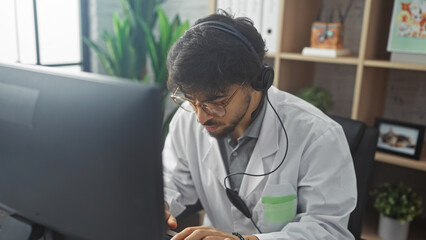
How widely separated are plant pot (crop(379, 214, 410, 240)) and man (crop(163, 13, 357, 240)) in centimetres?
97

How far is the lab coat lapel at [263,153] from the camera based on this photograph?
124 cm

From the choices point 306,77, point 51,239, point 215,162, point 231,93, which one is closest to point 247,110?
point 231,93

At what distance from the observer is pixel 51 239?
2.31 feet

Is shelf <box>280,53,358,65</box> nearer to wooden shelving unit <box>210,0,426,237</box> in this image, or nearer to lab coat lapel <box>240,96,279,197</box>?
wooden shelving unit <box>210,0,426,237</box>

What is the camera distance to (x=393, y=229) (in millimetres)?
1940

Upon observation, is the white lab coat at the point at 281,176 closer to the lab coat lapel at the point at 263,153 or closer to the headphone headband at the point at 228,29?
the lab coat lapel at the point at 263,153

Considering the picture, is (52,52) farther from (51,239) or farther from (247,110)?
(51,239)

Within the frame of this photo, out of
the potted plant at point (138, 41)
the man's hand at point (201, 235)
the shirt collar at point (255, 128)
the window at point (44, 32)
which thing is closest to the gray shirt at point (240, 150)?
the shirt collar at point (255, 128)

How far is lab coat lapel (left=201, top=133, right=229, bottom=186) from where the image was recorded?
1.33 meters

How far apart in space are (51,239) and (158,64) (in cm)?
201

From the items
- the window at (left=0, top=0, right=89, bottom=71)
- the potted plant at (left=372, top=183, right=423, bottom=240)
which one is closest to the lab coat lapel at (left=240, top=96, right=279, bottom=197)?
the potted plant at (left=372, top=183, right=423, bottom=240)

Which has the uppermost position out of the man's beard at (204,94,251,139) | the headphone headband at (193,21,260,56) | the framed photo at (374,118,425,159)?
the headphone headband at (193,21,260,56)

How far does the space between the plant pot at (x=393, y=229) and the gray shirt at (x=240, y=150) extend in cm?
103

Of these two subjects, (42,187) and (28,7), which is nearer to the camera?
(42,187)
